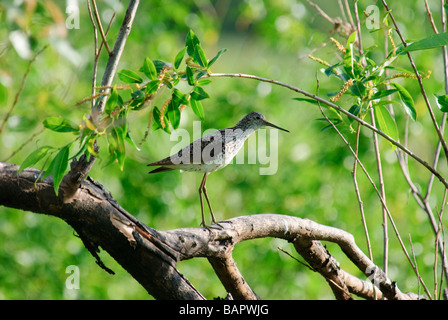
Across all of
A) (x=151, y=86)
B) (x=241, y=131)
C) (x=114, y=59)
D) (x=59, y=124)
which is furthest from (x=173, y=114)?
(x=241, y=131)

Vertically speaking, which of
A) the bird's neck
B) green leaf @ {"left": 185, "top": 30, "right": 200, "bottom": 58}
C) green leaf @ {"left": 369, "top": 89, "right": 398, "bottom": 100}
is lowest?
green leaf @ {"left": 369, "top": 89, "right": 398, "bottom": 100}

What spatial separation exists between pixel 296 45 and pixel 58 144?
3.27 m

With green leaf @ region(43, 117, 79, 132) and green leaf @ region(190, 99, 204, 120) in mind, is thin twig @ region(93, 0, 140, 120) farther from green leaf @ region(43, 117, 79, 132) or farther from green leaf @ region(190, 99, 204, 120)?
green leaf @ region(190, 99, 204, 120)

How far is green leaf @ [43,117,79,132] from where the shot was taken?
1817 millimetres

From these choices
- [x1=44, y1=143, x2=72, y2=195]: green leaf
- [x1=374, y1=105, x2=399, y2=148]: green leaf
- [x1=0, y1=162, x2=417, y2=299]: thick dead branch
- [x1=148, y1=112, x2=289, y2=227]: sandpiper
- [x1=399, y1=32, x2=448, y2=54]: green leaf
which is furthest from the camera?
[x1=148, y1=112, x2=289, y2=227]: sandpiper

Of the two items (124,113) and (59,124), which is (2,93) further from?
(124,113)

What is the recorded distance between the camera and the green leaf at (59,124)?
1.82 m

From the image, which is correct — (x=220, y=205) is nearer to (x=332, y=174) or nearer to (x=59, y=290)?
(x=332, y=174)

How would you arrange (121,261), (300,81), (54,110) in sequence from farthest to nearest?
(300,81) < (121,261) < (54,110)

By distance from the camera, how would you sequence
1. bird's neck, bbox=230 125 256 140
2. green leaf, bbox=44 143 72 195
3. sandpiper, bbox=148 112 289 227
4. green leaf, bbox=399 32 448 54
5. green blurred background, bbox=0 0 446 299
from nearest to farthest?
green leaf, bbox=44 143 72 195, green leaf, bbox=399 32 448 54, sandpiper, bbox=148 112 289 227, bird's neck, bbox=230 125 256 140, green blurred background, bbox=0 0 446 299

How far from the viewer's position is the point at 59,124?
1844 millimetres

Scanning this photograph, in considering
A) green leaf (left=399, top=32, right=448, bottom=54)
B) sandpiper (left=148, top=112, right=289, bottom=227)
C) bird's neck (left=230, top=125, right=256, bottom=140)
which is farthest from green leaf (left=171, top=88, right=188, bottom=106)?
bird's neck (left=230, top=125, right=256, bottom=140)

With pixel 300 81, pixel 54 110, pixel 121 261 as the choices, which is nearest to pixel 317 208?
pixel 300 81

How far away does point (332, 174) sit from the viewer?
19.2 feet
